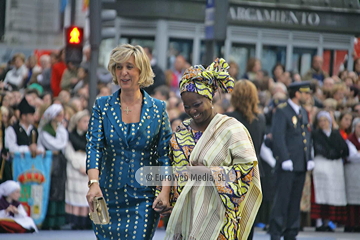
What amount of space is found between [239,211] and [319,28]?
20.8 metres

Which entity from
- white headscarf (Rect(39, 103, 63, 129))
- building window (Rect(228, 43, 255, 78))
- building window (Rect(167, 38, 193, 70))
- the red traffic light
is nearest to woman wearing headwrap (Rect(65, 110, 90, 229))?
white headscarf (Rect(39, 103, 63, 129))

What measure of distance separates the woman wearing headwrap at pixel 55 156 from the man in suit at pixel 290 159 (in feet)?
11.0

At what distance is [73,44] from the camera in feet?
38.8

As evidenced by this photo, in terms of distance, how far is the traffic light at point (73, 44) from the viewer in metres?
11.8

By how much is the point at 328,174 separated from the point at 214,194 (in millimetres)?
7601

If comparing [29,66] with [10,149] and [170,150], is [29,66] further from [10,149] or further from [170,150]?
[170,150]

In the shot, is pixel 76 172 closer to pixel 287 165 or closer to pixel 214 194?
pixel 287 165

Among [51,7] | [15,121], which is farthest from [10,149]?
[51,7]

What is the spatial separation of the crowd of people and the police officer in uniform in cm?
1

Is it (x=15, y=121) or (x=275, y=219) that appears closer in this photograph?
(x=275, y=219)

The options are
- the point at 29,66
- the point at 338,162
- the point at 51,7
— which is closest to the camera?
the point at 338,162

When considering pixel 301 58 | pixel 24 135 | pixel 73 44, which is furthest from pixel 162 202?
pixel 301 58

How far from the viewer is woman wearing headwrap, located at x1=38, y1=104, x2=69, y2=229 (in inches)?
444

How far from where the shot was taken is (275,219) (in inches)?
392
